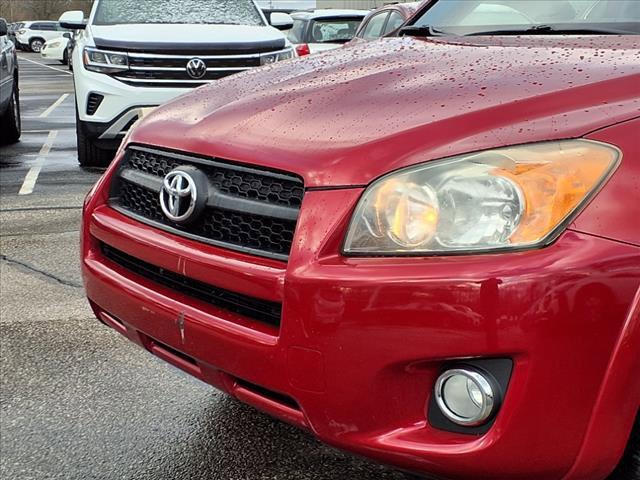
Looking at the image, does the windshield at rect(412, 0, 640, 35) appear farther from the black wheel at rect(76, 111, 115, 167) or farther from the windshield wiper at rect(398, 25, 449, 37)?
the black wheel at rect(76, 111, 115, 167)

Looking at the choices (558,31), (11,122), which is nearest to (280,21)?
(11,122)

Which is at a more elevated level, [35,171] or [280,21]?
[280,21]

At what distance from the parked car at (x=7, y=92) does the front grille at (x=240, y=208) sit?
6213 millimetres

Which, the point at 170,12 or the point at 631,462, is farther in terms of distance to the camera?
the point at 170,12

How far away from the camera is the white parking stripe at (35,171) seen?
650cm

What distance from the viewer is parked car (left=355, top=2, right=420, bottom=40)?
7180 mm

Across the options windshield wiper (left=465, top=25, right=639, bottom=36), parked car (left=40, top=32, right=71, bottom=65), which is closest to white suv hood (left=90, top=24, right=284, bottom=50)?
windshield wiper (left=465, top=25, right=639, bottom=36)

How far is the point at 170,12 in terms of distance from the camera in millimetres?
7441

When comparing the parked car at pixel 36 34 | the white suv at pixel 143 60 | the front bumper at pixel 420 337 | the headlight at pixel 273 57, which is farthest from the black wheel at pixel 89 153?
the parked car at pixel 36 34

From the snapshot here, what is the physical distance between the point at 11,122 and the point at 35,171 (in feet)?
5.99

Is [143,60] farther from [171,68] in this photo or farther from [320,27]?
[320,27]

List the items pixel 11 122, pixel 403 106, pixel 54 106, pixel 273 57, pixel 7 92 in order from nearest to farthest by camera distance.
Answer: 1. pixel 403 106
2. pixel 273 57
3. pixel 7 92
4. pixel 11 122
5. pixel 54 106

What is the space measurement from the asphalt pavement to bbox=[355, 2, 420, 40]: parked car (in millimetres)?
4204

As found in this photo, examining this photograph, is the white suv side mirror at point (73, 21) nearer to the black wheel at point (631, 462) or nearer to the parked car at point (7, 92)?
the parked car at point (7, 92)
